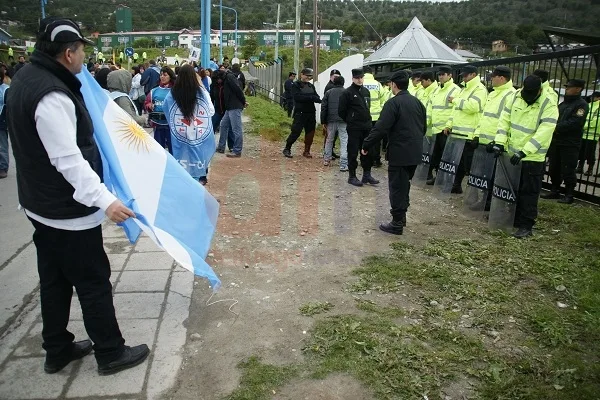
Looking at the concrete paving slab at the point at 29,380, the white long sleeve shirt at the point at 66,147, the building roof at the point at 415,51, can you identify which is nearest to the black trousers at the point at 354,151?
the concrete paving slab at the point at 29,380

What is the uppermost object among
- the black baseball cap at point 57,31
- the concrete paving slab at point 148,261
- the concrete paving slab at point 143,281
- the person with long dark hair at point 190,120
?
the black baseball cap at point 57,31

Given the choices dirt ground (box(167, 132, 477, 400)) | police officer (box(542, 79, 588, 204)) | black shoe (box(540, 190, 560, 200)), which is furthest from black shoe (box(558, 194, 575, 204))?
dirt ground (box(167, 132, 477, 400))

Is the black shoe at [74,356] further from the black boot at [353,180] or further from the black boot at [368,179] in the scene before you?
the black boot at [368,179]

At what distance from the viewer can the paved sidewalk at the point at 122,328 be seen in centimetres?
303

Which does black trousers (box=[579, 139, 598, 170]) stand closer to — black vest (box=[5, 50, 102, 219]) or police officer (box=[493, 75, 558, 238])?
Answer: police officer (box=[493, 75, 558, 238])

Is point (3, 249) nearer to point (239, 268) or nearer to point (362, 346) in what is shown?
point (239, 268)

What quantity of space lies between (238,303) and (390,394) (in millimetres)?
1599

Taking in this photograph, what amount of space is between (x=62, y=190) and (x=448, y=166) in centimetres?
672

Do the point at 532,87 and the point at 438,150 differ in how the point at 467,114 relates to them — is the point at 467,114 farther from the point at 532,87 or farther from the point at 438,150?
the point at 532,87

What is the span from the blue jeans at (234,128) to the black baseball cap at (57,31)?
7.46 metres

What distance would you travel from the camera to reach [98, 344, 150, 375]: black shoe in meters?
3.14

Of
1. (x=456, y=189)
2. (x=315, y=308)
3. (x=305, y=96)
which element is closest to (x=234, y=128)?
(x=305, y=96)

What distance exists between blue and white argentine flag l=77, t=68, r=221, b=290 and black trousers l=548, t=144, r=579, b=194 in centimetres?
666

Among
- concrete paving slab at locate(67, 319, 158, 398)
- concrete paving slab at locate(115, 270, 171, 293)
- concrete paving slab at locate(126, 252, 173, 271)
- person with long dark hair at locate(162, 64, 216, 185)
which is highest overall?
person with long dark hair at locate(162, 64, 216, 185)
